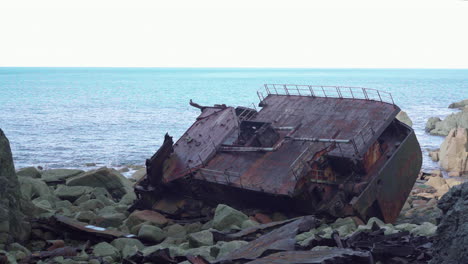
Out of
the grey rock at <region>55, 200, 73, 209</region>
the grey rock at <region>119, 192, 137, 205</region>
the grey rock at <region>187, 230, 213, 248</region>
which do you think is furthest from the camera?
the grey rock at <region>119, 192, 137, 205</region>

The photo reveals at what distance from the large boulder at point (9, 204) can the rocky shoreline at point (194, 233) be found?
0.07 ft

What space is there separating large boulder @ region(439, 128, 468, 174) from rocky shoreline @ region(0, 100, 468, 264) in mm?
12260

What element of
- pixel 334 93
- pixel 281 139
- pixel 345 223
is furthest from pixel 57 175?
pixel 334 93

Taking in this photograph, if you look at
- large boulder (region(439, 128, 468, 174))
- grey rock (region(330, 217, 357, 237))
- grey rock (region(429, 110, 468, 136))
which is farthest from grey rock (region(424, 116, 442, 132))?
grey rock (region(330, 217, 357, 237))

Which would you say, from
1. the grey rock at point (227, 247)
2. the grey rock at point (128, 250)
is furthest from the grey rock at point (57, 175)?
the grey rock at point (227, 247)

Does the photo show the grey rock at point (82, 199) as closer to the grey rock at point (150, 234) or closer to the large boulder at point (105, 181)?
the large boulder at point (105, 181)

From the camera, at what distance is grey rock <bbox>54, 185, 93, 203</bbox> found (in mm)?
17331

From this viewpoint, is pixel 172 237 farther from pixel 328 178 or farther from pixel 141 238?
pixel 328 178

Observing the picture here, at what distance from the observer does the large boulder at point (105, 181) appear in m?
19.0

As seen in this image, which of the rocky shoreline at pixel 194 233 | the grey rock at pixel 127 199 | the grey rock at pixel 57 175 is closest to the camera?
the rocky shoreline at pixel 194 233

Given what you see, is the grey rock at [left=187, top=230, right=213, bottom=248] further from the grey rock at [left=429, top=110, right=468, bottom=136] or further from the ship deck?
the grey rock at [left=429, top=110, right=468, bottom=136]

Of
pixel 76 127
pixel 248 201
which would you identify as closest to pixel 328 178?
pixel 248 201

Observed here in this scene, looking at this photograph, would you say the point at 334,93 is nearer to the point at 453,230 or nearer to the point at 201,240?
the point at 201,240

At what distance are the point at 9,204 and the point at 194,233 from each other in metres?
3.87
